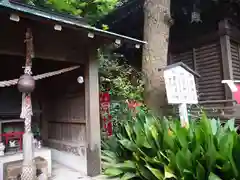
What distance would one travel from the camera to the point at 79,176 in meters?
4.37

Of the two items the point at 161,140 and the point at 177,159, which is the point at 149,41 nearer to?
the point at 161,140

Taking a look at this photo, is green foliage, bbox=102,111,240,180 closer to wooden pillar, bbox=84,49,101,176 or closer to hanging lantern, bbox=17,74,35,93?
wooden pillar, bbox=84,49,101,176

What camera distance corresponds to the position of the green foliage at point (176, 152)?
9.18ft

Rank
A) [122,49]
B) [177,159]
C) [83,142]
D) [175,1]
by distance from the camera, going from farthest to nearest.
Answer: [122,49] < [175,1] < [83,142] < [177,159]

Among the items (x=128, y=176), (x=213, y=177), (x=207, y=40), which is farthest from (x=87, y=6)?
(x=213, y=177)

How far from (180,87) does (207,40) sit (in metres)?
3.54

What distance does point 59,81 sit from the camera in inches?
228

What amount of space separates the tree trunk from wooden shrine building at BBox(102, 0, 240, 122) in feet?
4.47

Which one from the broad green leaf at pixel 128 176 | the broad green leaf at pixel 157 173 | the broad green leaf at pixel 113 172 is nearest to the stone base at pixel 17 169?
the broad green leaf at pixel 113 172

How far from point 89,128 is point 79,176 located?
0.96m

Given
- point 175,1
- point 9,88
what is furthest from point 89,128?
point 175,1

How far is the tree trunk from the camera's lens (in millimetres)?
5207

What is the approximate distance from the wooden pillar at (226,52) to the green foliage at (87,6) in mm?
3310

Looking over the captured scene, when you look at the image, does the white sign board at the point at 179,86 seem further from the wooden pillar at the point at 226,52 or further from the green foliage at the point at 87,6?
the green foliage at the point at 87,6
